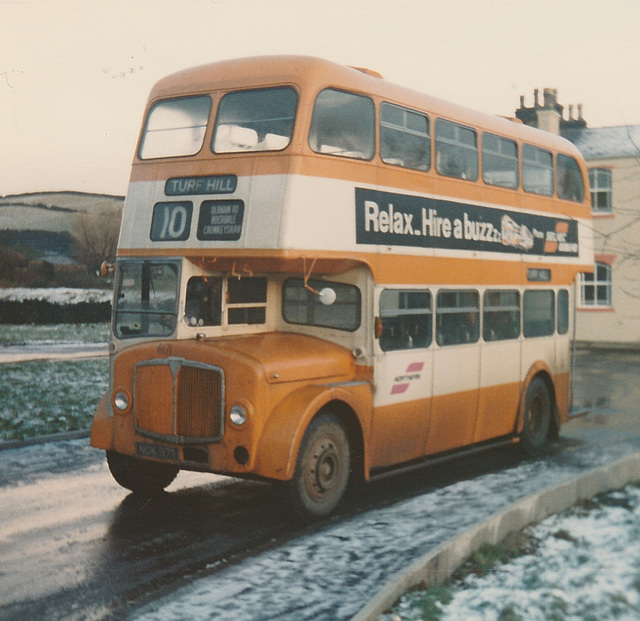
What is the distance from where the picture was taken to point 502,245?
38.9 feet

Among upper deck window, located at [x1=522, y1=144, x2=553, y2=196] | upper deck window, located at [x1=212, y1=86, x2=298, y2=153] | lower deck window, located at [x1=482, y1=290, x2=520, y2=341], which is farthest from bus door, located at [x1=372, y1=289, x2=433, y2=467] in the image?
upper deck window, located at [x1=522, y1=144, x2=553, y2=196]

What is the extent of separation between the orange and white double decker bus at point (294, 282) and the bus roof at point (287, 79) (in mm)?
22

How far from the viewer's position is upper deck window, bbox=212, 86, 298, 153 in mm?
8469

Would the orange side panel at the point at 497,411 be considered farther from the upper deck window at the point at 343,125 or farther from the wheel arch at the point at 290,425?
the upper deck window at the point at 343,125

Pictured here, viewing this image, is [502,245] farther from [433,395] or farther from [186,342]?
[186,342]

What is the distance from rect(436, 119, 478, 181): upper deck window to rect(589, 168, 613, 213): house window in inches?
951

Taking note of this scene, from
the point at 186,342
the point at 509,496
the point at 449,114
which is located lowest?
the point at 509,496

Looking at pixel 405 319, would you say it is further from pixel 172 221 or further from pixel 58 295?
pixel 58 295

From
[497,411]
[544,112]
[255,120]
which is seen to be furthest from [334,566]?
[544,112]

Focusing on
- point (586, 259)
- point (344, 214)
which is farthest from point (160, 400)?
point (586, 259)

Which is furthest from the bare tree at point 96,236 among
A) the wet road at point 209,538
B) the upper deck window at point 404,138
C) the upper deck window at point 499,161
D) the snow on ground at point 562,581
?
the snow on ground at point 562,581

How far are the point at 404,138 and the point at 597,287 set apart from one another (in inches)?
1032

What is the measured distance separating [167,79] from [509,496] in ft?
18.3

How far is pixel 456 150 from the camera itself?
35.5 feet
